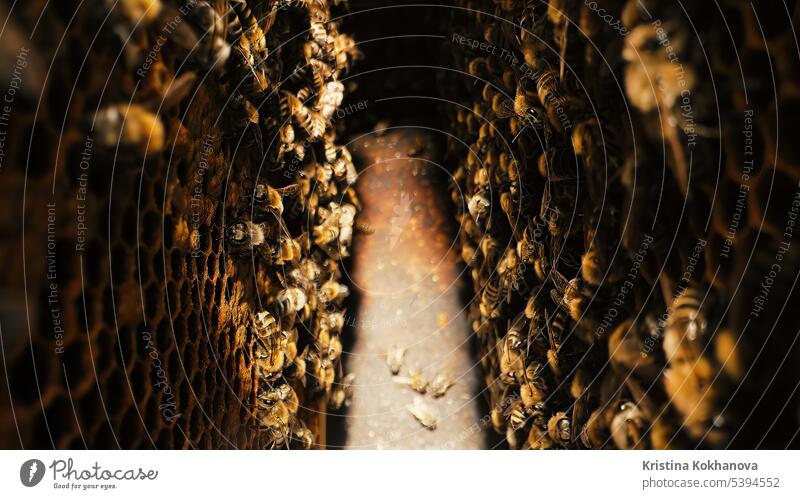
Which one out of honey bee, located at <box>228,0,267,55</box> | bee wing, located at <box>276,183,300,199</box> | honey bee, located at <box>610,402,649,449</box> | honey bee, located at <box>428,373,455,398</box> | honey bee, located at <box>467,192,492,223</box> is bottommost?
honey bee, located at <box>610,402,649,449</box>

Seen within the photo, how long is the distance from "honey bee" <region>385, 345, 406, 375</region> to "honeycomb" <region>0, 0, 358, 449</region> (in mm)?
244

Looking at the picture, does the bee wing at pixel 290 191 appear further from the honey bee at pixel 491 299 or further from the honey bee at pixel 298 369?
the honey bee at pixel 491 299

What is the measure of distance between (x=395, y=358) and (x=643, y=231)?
678mm

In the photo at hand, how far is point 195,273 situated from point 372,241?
67 cm

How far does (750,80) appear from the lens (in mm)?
349

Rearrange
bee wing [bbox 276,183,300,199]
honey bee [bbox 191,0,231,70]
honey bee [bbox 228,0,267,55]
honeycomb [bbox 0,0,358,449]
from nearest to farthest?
1. honeycomb [bbox 0,0,358,449]
2. honey bee [bbox 191,0,231,70]
3. honey bee [bbox 228,0,267,55]
4. bee wing [bbox 276,183,300,199]

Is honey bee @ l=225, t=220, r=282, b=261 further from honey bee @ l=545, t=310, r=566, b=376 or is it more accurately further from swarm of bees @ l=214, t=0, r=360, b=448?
honey bee @ l=545, t=310, r=566, b=376

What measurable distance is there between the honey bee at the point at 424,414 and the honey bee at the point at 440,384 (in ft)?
0.10

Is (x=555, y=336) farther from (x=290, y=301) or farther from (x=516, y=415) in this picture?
(x=290, y=301)

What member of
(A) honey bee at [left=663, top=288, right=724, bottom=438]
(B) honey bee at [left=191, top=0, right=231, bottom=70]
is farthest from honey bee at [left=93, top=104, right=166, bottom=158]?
(A) honey bee at [left=663, top=288, right=724, bottom=438]

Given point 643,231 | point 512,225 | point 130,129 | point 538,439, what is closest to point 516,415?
point 538,439

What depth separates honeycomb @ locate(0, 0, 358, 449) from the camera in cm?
33
